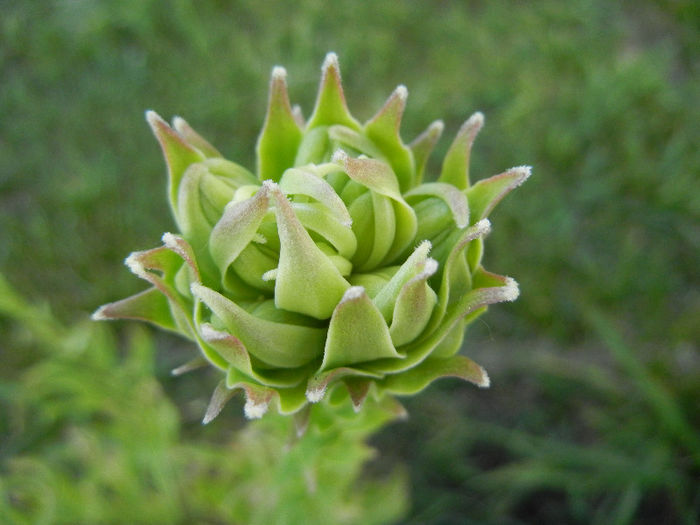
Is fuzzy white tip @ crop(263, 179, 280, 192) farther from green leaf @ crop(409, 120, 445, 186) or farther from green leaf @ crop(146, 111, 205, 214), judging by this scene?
green leaf @ crop(409, 120, 445, 186)

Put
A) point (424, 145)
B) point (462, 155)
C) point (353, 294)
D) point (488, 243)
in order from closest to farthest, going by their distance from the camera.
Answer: point (353, 294)
point (462, 155)
point (424, 145)
point (488, 243)

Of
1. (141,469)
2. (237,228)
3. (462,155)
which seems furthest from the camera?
(141,469)

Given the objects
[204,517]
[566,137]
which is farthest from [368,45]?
[204,517]

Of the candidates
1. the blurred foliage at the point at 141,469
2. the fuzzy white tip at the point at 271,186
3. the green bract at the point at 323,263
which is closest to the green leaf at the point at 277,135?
the green bract at the point at 323,263

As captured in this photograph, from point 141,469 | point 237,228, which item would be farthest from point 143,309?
point 141,469

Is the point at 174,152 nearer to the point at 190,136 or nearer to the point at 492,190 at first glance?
the point at 190,136

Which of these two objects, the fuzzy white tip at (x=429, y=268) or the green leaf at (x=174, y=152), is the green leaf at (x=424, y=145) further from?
the green leaf at (x=174, y=152)

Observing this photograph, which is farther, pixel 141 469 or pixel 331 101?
pixel 141 469
